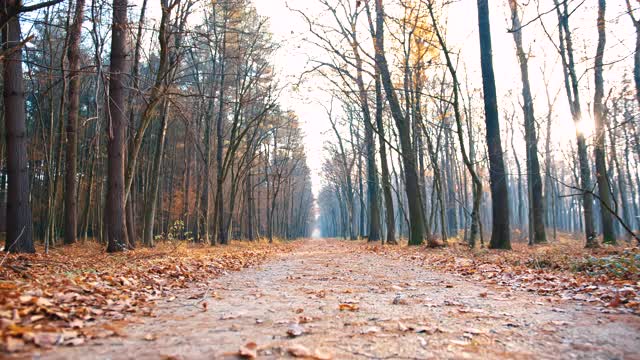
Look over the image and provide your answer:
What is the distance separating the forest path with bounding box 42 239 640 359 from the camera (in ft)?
10.0

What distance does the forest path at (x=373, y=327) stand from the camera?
3.05 m

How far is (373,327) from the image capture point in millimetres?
3781

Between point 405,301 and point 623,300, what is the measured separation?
2376 millimetres

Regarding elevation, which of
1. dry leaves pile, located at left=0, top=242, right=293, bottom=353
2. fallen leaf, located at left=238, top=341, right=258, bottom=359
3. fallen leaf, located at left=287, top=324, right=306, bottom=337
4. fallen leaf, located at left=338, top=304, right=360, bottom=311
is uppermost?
dry leaves pile, located at left=0, top=242, right=293, bottom=353

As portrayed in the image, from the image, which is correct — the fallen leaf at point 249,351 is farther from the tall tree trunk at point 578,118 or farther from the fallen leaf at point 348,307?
the tall tree trunk at point 578,118

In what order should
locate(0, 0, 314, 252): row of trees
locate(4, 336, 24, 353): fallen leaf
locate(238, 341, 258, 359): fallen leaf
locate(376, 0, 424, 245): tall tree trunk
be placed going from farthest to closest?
1. locate(376, 0, 424, 245): tall tree trunk
2. locate(0, 0, 314, 252): row of trees
3. locate(238, 341, 258, 359): fallen leaf
4. locate(4, 336, 24, 353): fallen leaf

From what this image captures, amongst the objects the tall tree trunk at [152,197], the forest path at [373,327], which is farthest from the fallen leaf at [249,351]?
the tall tree trunk at [152,197]

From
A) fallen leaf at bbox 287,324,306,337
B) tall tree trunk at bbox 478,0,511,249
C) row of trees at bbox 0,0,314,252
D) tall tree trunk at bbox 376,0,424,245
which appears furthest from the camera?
tall tree trunk at bbox 376,0,424,245

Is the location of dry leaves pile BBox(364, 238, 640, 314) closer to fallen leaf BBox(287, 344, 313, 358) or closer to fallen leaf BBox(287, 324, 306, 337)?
fallen leaf BBox(287, 324, 306, 337)

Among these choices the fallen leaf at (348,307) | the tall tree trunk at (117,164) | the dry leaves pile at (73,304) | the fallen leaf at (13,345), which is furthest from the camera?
the tall tree trunk at (117,164)

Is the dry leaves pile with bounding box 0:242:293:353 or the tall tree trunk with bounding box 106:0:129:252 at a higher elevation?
the tall tree trunk with bounding box 106:0:129:252

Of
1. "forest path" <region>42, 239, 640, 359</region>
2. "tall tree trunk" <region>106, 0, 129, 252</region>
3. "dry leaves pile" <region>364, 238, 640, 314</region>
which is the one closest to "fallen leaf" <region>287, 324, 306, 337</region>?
"forest path" <region>42, 239, 640, 359</region>

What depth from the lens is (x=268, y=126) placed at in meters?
31.4

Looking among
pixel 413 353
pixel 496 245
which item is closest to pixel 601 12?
pixel 496 245
